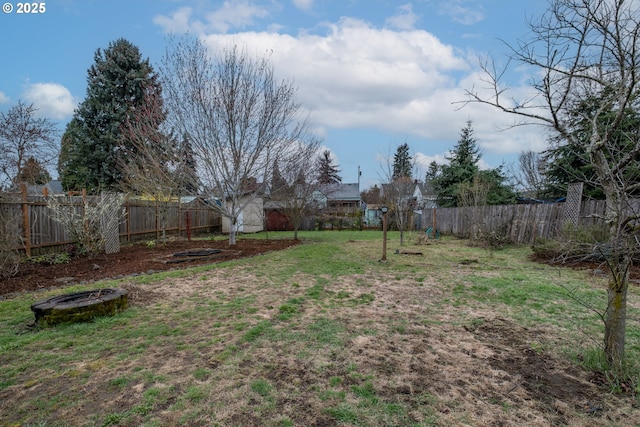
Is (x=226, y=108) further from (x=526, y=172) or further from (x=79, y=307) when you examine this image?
(x=526, y=172)

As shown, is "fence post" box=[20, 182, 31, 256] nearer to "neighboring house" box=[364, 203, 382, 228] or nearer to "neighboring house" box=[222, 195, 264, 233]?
"neighboring house" box=[222, 195, 264, 233]

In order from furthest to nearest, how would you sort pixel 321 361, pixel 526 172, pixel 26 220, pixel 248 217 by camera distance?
pixel 526 172
pixel 248 217
pixel 26 220
pixel 321 361

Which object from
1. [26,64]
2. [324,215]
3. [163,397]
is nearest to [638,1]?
[163,397]

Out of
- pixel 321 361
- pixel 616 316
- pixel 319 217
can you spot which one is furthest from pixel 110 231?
pixel 319 217

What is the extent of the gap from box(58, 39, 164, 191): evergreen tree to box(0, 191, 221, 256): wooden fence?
5750 millimetres

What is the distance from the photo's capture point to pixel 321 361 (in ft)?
8.92

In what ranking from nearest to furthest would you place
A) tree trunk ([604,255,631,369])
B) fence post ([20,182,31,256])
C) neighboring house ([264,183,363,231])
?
tree trunk ([604,255,631,369]) → fence post ([20,182,31,256]) → neighboring house ([264,183,363,231])

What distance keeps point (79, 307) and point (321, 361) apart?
113 inches

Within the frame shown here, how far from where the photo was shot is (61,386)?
90.8 inches

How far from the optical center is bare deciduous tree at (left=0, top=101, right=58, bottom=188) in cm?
1070

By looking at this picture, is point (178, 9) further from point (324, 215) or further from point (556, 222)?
point (324, 215)

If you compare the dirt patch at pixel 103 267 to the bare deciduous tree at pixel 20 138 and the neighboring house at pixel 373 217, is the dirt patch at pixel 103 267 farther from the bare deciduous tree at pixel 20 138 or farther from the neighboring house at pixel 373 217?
the neighboring house at pixel 373 217

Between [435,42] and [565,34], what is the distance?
244 inches

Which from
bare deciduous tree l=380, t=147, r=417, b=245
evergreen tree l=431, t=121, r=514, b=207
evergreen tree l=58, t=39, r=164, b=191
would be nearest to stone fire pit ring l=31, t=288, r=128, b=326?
bare deciduous tree l=380, t=147, r=417, b=245
